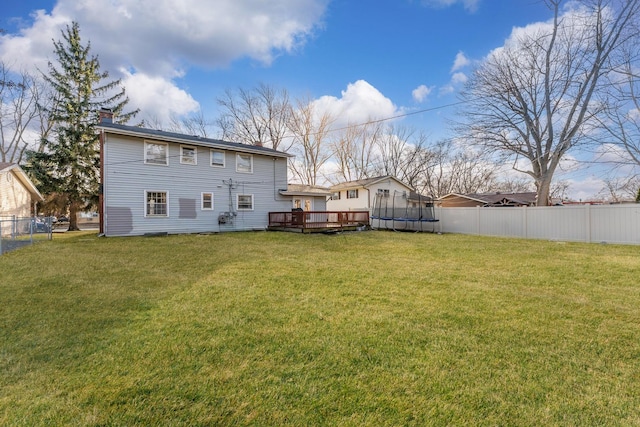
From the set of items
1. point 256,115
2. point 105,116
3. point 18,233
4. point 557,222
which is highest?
point 256,115

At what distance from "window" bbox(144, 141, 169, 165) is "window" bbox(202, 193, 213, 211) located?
240 centimetres

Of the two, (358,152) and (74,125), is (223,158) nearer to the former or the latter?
(74,125)

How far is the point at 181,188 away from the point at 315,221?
703cm

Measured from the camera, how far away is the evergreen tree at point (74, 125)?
17953mm

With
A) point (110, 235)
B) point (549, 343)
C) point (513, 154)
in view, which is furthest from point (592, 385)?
point (513, 154)

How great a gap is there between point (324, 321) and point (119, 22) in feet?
47.9

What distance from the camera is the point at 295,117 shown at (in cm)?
2952

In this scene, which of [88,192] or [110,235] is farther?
[88,192]

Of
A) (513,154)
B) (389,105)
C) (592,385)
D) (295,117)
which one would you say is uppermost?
(295,117)

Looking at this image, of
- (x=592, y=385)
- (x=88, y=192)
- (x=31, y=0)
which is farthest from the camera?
(x=88, y=192)

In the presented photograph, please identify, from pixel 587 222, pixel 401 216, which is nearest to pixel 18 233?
pixel 401 216

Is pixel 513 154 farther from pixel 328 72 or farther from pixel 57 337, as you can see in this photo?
pixel 57 337

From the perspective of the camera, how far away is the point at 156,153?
14047 mm

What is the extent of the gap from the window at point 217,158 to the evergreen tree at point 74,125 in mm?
9283
